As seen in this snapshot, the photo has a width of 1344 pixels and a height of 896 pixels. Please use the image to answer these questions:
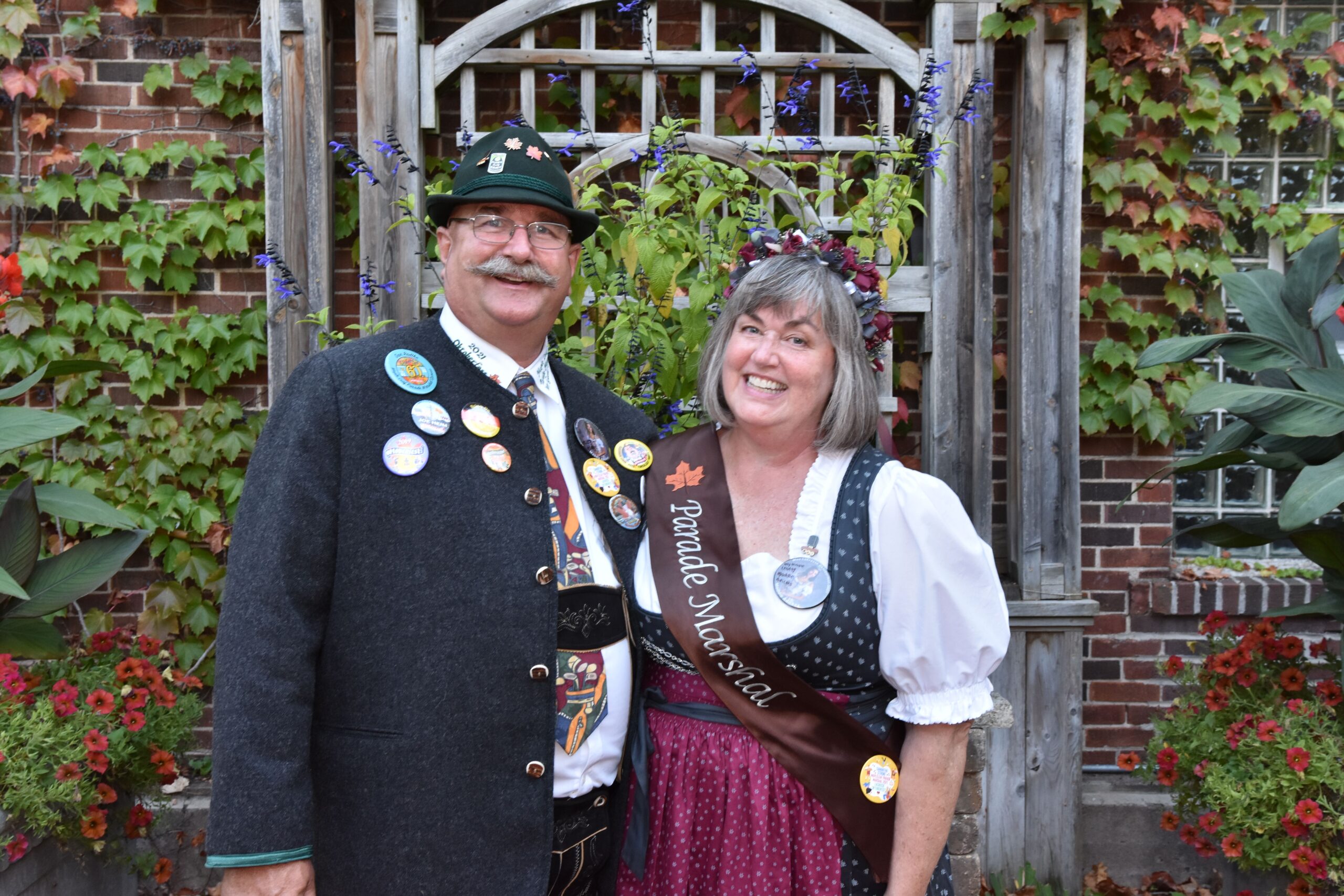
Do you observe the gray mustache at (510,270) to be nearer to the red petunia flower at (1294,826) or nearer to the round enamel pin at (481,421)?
the round enamel pin at (481,421)

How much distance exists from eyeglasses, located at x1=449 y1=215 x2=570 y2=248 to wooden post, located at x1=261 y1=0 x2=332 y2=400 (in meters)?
1.36

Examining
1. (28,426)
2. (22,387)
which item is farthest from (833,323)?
(22,387)

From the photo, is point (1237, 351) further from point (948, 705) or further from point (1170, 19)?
point (948, 705)

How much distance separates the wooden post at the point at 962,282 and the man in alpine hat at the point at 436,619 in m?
1.59

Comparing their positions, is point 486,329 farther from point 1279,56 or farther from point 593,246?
point 1279,56

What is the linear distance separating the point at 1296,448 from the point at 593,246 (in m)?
1.85

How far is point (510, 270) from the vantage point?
1.75 m

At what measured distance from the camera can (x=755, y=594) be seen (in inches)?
66.7

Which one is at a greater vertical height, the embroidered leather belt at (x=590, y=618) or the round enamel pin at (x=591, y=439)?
the round enamel pin at (x=591, y=439)

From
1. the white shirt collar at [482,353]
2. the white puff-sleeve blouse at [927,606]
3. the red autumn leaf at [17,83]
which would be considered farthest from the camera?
the red autumn leaf at [17,83]

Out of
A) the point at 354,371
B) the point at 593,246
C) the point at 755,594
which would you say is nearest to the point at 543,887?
the point at 755,594

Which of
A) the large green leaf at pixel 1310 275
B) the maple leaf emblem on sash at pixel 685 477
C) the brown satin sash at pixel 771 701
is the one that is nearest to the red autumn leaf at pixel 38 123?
the maple leaf emblem on sash at pixel 685 477

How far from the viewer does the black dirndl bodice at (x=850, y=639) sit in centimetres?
163

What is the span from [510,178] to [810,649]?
0.97 metres
